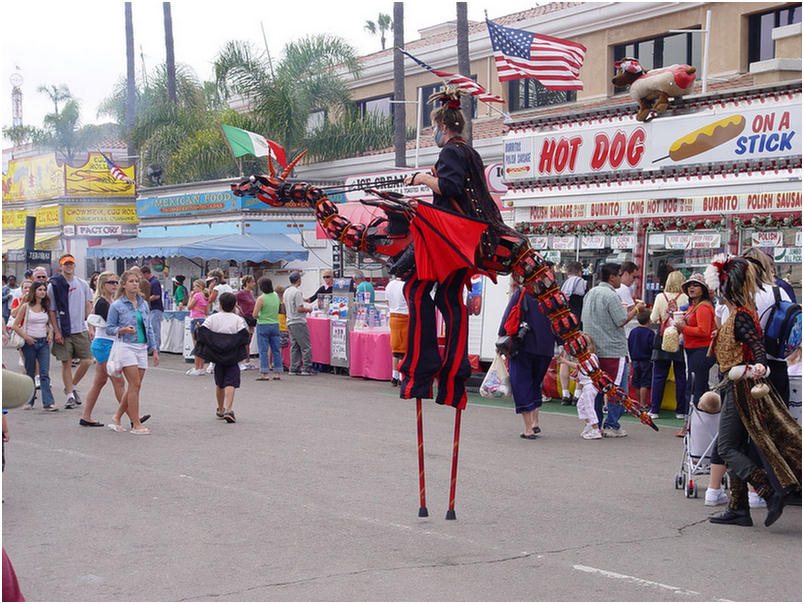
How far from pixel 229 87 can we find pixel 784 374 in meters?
25.9

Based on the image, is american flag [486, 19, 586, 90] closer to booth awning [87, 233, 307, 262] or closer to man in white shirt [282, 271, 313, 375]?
man in white shirt [282, 271, 313, 375]

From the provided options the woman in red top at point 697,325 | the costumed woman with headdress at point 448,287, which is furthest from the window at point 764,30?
the costumed woman with headdress at point 448,287

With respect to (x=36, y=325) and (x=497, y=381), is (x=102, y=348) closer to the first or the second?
(x=36, y=325)

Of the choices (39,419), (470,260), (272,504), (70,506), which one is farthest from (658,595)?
(39,419)

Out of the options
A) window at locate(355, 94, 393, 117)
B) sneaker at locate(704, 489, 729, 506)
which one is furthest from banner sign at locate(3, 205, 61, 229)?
sneaker at locate(704, 489, 729, 506)

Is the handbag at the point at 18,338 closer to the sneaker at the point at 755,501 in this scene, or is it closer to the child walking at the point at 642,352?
the child walking at the point at 642,352

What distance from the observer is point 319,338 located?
17.0 meters

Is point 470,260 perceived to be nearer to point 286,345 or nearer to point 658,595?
point 658,595

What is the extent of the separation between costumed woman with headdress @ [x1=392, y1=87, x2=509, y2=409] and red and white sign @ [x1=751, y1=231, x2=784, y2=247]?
7.85 metres

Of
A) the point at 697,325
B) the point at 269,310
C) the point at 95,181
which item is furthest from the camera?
the point at 95,181

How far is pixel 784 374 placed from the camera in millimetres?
6875

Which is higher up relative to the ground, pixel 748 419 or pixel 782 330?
pixel 782 330

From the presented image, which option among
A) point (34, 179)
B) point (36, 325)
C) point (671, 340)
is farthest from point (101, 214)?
point (671, 340)

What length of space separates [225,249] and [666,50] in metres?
11.8
